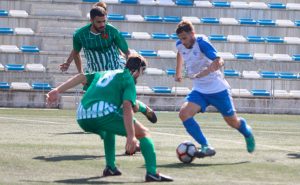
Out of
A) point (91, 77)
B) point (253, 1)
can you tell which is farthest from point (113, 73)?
point (253, 1)

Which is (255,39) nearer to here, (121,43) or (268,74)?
(268,74)

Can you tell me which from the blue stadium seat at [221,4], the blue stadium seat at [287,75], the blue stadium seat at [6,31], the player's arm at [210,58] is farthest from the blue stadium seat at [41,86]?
the player's arm at [210,58]

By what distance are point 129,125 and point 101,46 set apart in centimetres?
437

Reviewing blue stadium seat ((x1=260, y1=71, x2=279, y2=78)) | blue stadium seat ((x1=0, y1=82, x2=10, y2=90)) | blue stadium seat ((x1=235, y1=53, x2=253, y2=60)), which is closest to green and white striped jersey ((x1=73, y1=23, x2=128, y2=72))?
blue stadium seat ((x1=0, y1=82, x2=10, y2=90))

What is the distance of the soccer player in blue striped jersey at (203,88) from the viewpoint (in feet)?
40.1

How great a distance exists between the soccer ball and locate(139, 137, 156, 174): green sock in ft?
7.15

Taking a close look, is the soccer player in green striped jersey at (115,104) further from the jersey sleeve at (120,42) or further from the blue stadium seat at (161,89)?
the blue stadium seat at (161,89)

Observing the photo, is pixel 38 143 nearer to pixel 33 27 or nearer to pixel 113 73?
pixel 113 73

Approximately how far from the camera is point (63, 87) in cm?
942

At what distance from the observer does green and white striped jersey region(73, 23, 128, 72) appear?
42.5 ft

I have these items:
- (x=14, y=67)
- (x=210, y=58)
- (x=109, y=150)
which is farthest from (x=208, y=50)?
(x=14, y=67)

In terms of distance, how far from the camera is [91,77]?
975cm

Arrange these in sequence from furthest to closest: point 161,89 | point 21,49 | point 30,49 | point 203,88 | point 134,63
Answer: point 21,49, point 30,49, point 161,89, point 203,88, point 134,63

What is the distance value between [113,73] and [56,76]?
23.7 m
